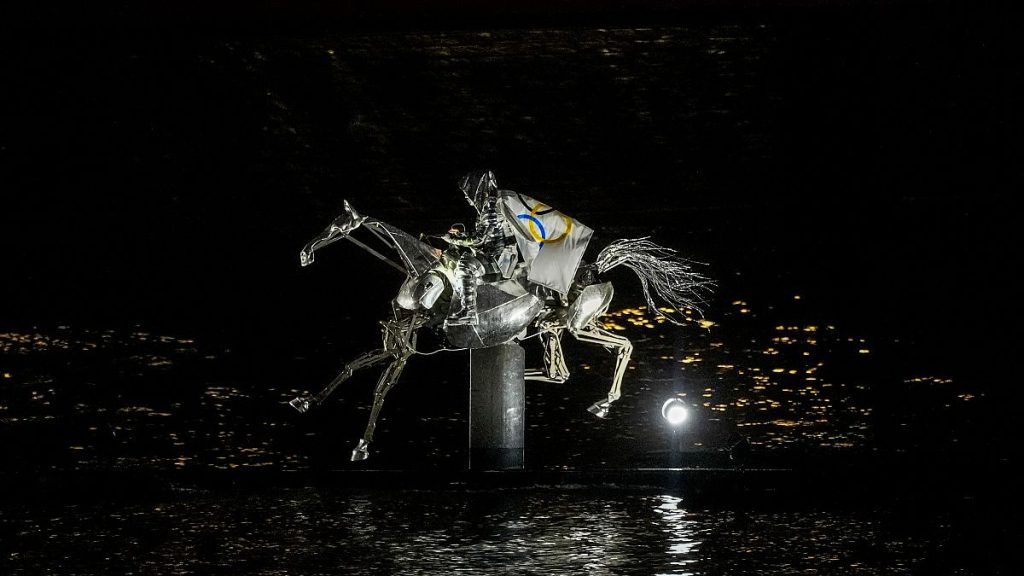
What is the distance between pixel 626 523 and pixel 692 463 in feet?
1.74

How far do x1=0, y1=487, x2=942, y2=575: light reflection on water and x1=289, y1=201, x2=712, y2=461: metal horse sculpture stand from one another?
0.97ft

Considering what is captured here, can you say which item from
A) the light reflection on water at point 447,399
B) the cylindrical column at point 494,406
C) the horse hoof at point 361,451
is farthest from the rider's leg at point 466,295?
the light reflection on water at point 447,399

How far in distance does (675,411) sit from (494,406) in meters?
0.49

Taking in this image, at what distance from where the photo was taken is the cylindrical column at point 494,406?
3.13 meters

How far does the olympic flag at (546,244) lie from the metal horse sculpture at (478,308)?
0.07m

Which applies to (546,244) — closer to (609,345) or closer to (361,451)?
(609,345)

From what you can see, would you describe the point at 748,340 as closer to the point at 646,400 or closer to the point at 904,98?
the point at 646,400

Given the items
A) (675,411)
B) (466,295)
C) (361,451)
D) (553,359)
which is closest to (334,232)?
(466,295)

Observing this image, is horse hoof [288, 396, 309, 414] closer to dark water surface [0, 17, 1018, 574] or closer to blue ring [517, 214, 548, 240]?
dark water surface [0, 17, 1018, 574]

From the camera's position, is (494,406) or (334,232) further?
(494,406)

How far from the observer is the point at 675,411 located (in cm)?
309

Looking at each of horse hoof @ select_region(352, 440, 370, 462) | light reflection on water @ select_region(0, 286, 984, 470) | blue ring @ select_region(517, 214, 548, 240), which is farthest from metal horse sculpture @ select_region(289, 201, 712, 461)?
light reflection on water @ select_region(0, 286, 984, 470)

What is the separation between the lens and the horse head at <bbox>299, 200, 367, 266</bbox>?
116 inches

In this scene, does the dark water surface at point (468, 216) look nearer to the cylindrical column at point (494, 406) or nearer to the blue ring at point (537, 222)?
the cylindrical column at point (494, 406)
